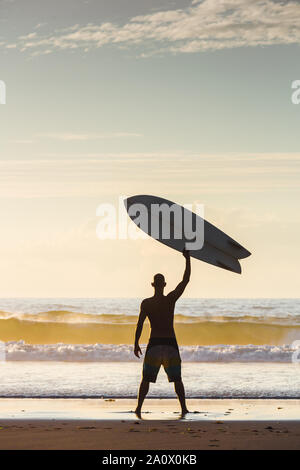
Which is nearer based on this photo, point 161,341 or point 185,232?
point 161,341

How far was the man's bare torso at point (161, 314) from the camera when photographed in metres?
9.47

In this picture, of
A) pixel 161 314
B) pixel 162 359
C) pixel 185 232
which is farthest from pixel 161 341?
pixel 185 232

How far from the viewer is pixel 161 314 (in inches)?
372

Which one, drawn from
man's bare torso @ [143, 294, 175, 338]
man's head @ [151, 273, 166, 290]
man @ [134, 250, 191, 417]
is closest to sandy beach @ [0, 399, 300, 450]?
man @ [134, 250, 191, 417]

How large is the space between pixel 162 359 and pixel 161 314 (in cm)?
57

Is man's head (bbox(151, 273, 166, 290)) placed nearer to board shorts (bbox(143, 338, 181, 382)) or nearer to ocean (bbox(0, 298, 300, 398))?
board shorts (bbox(143, 338, 181, 382))

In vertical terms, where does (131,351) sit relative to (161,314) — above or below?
below

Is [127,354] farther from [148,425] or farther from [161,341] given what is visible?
[148,425]

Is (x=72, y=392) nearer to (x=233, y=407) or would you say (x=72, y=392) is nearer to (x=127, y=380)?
(x=127, y=380)

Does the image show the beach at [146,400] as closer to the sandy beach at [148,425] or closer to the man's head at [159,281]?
the sandy beach at [148,425]

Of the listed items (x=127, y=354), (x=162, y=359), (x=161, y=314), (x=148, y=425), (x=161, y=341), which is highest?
(x=161, y=314)

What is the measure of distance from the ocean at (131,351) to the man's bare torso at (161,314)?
9.60 feet

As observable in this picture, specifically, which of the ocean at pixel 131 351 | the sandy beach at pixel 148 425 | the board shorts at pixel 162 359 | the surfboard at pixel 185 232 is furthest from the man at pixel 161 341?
the ocean at pixel 131 351
